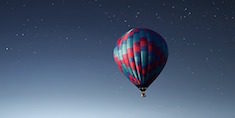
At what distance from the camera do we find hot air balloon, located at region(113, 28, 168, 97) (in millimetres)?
28938

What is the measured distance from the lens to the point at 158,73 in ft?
98.8

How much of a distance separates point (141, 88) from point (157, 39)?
183 inches

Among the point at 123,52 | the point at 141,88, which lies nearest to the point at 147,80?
the point at 141,88

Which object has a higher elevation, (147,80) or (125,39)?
(125,39)

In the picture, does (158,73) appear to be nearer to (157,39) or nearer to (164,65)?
(164,65)

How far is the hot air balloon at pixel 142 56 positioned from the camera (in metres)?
28.9

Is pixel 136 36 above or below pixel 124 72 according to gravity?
above

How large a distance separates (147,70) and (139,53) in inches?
65.0

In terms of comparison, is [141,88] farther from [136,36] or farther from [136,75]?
[136,36]

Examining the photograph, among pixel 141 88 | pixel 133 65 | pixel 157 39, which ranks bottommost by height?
pixel 141 88

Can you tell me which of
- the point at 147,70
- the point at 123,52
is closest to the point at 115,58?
the point at 123,52

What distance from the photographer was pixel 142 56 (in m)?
29.0

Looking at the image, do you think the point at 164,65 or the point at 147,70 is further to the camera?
the point at 164,65

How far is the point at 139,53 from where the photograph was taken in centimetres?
2905
